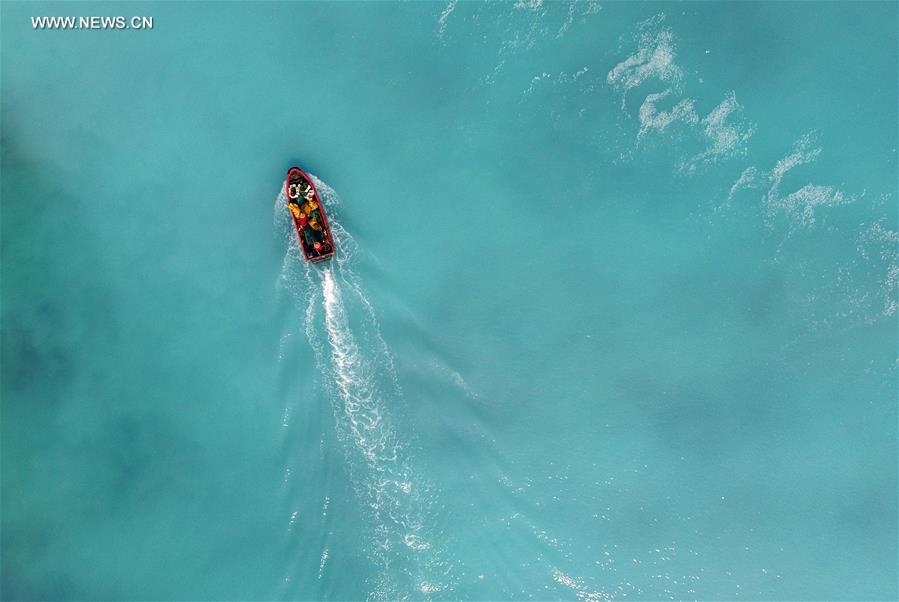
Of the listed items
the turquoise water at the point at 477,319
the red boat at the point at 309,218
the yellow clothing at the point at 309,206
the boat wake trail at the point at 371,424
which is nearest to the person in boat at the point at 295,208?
the red boat at the point at 309,218

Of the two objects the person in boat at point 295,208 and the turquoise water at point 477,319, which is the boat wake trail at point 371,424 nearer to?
the turquoise water at point 477,319

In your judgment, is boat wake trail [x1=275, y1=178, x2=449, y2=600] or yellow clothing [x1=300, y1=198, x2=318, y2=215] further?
boat wake trail [x1=275, y1=178, x2=449, y2=600]

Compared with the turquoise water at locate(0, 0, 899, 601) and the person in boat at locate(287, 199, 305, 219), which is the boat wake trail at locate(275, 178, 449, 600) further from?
the person in boat at locate(287, 199, 305, 219)

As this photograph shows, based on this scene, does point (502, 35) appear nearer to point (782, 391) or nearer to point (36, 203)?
point (782, 391)

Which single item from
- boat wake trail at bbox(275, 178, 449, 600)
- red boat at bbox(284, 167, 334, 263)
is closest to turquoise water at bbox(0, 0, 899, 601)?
boat wake trail at bbox(275, 178, 449, 600)

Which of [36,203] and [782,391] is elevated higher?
[36,203]

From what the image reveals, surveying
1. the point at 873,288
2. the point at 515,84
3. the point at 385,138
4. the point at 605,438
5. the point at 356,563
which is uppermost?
the point at 515,84

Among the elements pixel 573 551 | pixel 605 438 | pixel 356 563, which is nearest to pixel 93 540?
pixel 356 563
